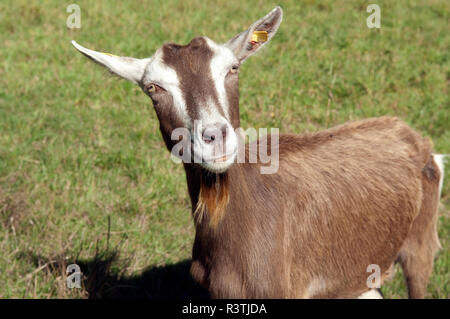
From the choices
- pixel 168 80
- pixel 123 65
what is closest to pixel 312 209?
pixel 168 80

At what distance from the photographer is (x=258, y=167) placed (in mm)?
3490

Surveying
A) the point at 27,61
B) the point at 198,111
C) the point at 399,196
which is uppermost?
the point at 27,61

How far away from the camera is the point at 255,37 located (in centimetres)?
342

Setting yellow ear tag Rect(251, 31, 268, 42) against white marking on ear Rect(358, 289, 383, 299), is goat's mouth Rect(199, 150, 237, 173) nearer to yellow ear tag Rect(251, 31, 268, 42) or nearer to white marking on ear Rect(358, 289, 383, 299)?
yellow ear tag Rect(251, 31, 268, 42)

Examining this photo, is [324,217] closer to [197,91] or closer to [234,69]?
[234,69]

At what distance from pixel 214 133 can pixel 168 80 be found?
0.52 meters

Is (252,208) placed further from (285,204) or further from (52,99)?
(52,99)

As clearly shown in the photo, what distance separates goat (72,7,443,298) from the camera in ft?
9.84

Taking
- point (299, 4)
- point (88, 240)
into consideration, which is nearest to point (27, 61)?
point (88, 240)

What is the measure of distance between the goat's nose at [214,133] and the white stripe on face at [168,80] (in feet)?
0.64

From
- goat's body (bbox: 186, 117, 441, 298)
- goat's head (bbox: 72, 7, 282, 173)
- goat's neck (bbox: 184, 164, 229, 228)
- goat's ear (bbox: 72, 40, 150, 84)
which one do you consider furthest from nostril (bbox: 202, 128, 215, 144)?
goat's ear (bbox: 72, 40, 150, 84)

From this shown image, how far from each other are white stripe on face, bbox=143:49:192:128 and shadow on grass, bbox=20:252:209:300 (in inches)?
70.5

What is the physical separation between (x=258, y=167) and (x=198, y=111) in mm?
812

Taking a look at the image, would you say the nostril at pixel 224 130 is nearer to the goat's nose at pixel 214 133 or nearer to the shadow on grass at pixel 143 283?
the goat's nose at pixel 214 133
